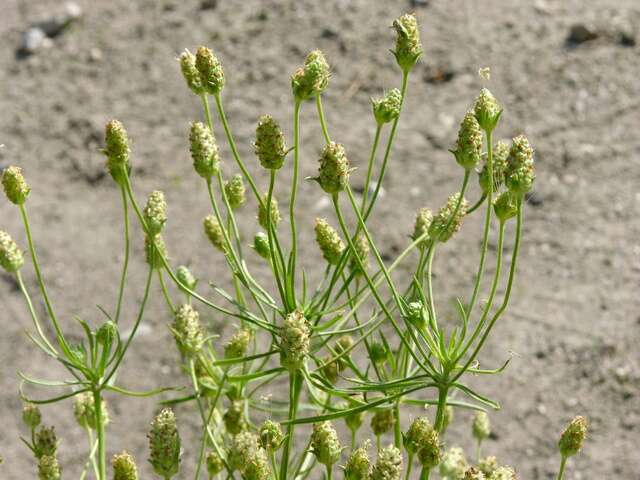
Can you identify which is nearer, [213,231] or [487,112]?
[487,112]

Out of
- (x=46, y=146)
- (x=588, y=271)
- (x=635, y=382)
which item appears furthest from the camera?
(x=46, y=146)

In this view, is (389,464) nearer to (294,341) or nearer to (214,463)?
(294,341)

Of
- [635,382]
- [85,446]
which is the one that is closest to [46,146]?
[85,446]

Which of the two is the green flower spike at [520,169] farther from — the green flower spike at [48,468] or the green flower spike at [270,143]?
the green flower spike at [48,468]

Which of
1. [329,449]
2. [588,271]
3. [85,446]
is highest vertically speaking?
[588,271]

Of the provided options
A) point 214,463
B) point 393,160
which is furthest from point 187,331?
point 393,160

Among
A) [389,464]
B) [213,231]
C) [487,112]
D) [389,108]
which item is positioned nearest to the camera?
[389,464]

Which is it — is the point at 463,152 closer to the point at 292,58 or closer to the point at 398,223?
the point at 398,223
